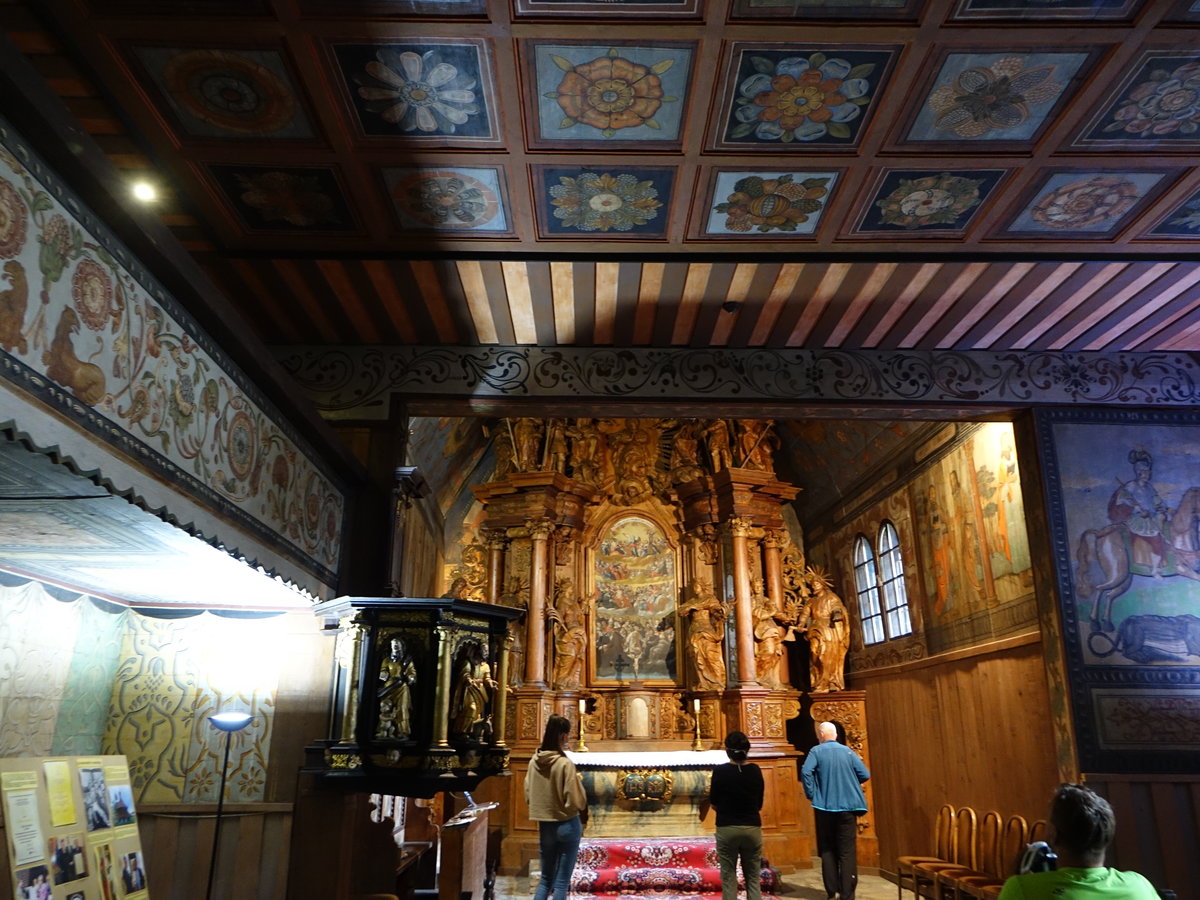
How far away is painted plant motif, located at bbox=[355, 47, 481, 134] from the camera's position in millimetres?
3973

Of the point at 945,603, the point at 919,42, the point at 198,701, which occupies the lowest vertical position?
the point at 198,701

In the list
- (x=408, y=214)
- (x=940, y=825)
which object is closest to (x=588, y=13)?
(x=408, y=214)

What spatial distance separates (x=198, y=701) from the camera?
5762mm

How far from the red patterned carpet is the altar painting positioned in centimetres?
273

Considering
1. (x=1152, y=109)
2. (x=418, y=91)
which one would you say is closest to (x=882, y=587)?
(x=1152, y=109)

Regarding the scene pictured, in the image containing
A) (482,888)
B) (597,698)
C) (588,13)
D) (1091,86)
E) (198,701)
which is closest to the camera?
(588,13)

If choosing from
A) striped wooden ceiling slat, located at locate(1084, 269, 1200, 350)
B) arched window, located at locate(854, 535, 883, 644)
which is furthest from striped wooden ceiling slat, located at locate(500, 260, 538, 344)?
arched window, located at locate(854, 535, 883, 644)

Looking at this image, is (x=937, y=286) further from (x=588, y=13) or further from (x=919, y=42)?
(x=588, y=13)

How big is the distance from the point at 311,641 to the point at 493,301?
→ 2.69 m

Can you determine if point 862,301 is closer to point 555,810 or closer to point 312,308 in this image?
point 312,308

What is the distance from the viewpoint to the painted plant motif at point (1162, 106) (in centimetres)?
412

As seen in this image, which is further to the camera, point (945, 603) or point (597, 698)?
point (597, 698)

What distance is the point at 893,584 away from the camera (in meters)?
11.4

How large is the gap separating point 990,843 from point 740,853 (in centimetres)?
246
